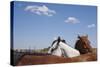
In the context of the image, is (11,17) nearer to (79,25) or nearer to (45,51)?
(45,51)

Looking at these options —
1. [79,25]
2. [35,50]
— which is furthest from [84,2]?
[35,50]

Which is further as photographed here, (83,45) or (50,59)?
(83,45)

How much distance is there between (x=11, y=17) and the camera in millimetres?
1755

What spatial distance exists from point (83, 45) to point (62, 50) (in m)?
0.25

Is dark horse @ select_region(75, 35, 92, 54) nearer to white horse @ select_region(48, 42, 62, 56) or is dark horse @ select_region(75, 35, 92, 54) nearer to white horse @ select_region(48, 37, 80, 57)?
white horse @ select_region(48, 37, 80, 57)

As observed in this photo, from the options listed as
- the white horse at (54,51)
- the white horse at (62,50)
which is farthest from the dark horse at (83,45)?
the white horse at (54,51)

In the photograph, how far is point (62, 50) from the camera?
192cm

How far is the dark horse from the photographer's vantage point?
78.2 inches

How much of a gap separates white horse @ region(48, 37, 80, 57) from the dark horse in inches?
1.8

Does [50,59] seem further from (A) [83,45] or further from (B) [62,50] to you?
(A) [83,45]

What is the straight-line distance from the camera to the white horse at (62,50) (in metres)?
1.88

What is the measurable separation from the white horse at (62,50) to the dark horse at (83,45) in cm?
5

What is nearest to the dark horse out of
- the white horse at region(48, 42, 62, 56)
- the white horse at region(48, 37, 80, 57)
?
the white horse at region(48, 37, 80, 57)

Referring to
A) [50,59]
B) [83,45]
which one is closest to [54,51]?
[50,59]
